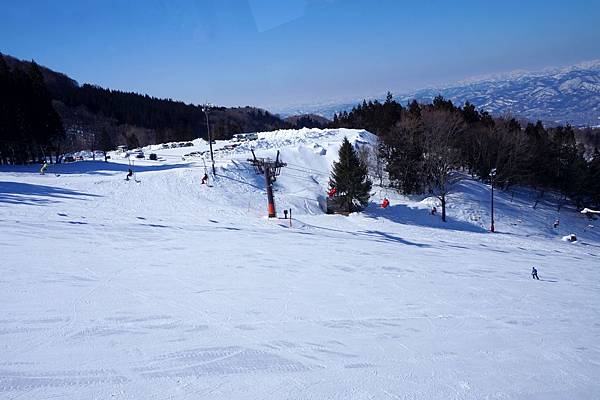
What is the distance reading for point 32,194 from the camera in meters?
27.2

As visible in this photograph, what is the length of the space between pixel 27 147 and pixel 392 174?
153ft

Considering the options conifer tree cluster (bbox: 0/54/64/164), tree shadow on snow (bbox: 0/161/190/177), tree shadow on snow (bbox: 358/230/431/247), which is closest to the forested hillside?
Answer: conifer tree cluster (bbox: 0/54/64/164)

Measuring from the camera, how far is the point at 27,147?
4809 centimetres

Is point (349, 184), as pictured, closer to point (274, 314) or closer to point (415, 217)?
point (415, 217)

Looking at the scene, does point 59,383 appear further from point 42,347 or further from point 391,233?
point 391,233

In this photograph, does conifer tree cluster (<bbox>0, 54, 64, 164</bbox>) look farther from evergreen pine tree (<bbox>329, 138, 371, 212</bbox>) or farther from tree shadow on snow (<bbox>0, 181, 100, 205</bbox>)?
evergreen pine tree (<bbox>329, 138, 371, 212</bbox>)

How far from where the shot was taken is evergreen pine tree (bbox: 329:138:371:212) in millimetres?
34906

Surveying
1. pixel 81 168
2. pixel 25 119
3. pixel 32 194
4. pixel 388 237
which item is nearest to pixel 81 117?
pixel 25 119

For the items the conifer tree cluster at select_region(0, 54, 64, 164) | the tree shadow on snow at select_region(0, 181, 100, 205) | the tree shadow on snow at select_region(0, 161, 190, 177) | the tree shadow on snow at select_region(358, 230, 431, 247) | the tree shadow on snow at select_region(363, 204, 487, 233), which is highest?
the conifer tree cluster at select_region(0, 54, 64, 164)

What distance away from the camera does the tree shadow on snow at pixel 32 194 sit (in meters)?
24.6

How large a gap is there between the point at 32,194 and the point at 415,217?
32.2m

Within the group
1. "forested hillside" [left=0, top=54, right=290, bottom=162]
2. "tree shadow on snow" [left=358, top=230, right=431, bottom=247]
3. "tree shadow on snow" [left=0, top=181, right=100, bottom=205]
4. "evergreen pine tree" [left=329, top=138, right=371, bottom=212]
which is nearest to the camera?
"tree shadow on snow" [left=358, top=230, right=431, bottom=247]

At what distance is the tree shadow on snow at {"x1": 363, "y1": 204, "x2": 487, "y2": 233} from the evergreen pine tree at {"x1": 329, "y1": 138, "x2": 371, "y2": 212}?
4.82 feet

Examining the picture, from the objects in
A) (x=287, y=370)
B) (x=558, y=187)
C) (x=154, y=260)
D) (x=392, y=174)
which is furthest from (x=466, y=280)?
(x=558, y=187)
